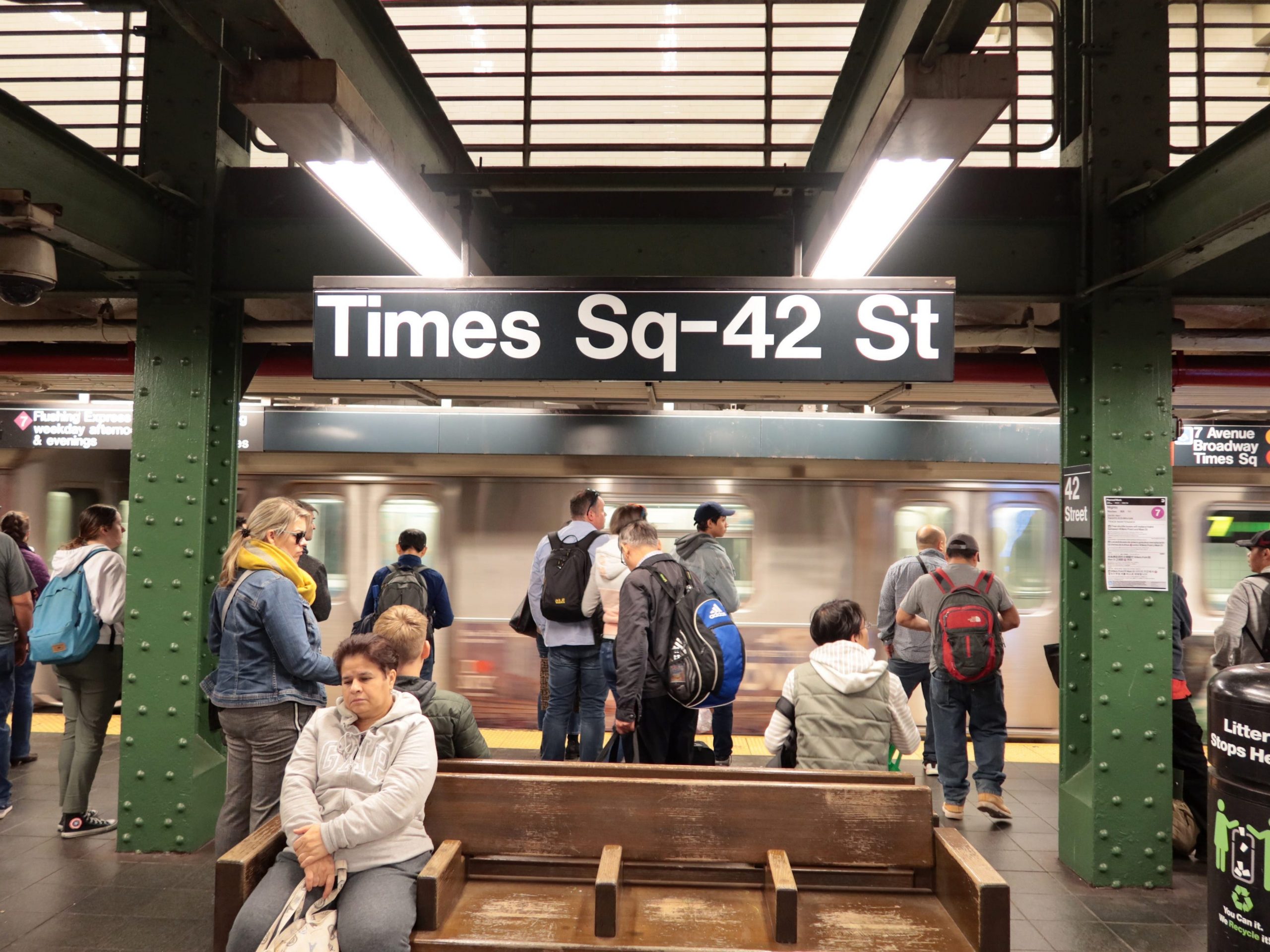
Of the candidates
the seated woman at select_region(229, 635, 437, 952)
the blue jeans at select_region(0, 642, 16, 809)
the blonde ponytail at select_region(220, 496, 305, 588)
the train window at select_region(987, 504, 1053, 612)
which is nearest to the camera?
the seated woman at select_region(229, 635, 437, 952)

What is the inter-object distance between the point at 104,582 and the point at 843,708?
364 centimetres

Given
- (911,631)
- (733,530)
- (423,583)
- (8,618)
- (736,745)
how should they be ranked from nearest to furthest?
(8,618)
(423,583)
(911,631)
(736,745)
(733,530)

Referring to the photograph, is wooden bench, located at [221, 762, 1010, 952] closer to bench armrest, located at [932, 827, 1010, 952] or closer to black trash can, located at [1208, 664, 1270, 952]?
bench armrest, located at [932, 827, 1010, 952]

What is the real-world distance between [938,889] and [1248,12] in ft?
17.4

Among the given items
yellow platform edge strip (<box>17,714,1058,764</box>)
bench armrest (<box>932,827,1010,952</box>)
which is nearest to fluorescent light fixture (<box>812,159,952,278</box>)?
bench armrest (<box>932,827,1010,952</box>)

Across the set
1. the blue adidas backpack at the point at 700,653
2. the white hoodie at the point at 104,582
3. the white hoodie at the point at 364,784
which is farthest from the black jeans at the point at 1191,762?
the white hoodie at the point at 104,582

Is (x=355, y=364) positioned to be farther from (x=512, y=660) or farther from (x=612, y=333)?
(x=512, y=660)

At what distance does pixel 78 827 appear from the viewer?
175 inches

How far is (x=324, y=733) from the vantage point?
269 cm

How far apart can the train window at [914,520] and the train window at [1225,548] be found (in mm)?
2052

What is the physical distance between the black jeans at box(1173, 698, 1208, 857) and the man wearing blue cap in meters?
2.32

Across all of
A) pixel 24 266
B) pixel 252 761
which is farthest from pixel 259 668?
pixel 24 266

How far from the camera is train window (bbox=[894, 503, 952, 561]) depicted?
703 centimetres

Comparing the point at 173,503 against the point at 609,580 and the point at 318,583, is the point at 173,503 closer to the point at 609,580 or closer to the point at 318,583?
the point at 318,583
